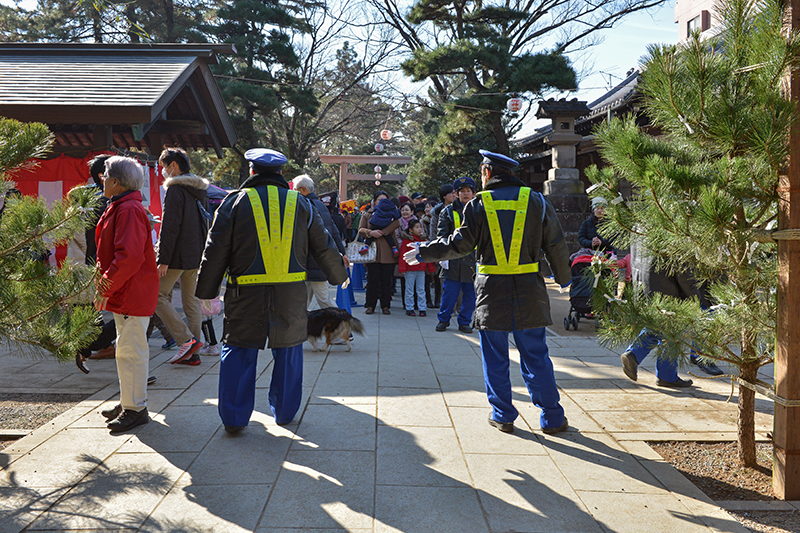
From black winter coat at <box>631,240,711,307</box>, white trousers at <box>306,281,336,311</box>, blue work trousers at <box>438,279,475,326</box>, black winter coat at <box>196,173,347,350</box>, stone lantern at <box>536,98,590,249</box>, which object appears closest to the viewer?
black winter coat at <box>196,173,347,350</box>

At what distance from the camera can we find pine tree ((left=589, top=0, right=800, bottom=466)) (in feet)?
9.11

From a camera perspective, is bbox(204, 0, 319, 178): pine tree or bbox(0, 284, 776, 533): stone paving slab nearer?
bbox(0, 284, 776, 533): stone paving slab

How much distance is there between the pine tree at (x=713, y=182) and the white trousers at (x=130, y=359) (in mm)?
2956

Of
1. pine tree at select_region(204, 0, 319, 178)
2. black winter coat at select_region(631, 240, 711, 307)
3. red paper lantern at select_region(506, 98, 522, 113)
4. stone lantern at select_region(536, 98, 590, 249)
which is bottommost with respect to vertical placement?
black winter coat at select_region(631, 240, 711, 307)

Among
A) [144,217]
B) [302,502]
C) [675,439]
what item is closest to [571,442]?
[675,439]

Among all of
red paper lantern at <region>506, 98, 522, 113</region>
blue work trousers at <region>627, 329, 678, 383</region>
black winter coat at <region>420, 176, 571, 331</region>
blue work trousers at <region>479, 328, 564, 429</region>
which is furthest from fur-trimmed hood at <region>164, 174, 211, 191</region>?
red paper lantern at <region>506, 98, 522, 113</region>

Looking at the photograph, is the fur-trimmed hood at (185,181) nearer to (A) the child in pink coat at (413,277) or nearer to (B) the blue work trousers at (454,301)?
(B) the blue work trousers at (454,301)

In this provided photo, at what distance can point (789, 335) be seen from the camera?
2.89 m

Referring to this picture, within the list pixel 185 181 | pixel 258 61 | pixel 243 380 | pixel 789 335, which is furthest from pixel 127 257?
pixel 258 61

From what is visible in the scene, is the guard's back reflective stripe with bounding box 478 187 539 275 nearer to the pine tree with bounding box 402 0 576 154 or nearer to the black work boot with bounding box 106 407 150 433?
the black work boot with bounding box 106 407 150 433

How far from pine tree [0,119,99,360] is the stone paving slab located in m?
0.78

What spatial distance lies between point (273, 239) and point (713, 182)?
252 centimetres

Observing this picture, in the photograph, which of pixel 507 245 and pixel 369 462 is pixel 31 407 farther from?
pixel 507 245

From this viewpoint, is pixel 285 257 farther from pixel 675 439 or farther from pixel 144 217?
pixel 675 439
